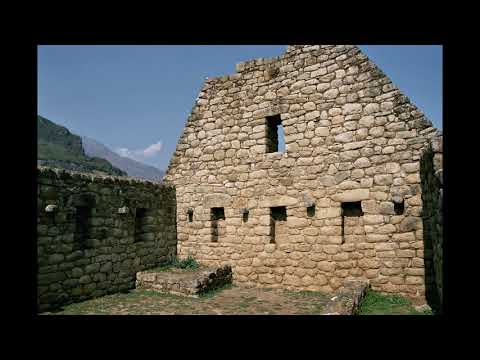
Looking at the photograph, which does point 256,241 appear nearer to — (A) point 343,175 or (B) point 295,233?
(B) point 295,233

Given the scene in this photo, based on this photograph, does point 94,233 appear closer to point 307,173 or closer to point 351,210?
point 307,173

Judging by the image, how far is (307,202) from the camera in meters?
7.86

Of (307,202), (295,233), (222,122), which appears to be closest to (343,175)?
(307,202)

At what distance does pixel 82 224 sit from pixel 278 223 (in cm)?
430

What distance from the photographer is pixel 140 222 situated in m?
8.78

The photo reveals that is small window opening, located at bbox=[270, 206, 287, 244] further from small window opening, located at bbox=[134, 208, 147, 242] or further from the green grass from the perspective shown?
small window opening, located at bbox=[134, 208, 147, 242]

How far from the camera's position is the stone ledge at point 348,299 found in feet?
16.6

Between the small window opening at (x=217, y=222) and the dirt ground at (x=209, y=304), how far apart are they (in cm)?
165

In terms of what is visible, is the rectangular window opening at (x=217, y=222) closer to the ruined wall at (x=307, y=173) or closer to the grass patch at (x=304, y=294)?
the ruined wall at (x=307, y=173)

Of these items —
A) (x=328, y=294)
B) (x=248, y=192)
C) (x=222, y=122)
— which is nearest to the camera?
(x=328, y=294)

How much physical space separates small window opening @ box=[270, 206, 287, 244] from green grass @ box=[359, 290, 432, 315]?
2294 mm

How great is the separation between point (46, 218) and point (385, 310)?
20.0 feet

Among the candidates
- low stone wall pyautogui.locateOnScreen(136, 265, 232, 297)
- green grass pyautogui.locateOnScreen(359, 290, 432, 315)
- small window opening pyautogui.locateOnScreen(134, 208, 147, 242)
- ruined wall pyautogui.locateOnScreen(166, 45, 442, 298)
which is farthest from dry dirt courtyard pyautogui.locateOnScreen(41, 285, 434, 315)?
small window opening pyautogui.locateOnScreen(134, 208, 147, 242)

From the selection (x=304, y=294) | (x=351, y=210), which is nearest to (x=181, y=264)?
(x=304, y=294)
